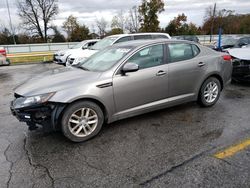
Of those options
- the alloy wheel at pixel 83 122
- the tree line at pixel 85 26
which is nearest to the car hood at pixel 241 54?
the alloy wheel at pixel 83 122

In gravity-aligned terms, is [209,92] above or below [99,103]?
below

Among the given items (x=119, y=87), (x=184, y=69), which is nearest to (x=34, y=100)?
(x=119, y=87)

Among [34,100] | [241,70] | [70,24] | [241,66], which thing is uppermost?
[70,24]

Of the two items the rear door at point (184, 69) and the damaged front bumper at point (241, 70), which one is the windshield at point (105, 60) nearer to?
the rear door at point (184, 69)

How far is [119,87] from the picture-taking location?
144 inches

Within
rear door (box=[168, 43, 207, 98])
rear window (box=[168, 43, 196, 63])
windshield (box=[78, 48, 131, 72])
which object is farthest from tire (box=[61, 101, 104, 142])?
rear window (box=[168, 43, 196, 63])

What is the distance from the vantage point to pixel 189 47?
181 inches

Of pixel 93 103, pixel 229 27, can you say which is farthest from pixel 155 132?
pixel 229 27

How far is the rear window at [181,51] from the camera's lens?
14.1 feet

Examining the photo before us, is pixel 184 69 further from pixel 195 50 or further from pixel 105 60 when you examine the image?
pixel 105 60

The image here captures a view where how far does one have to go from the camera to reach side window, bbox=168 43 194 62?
14.1 feet

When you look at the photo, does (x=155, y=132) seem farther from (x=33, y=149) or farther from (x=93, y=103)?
(x=33, y=149)

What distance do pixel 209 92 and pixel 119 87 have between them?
2.31 meters

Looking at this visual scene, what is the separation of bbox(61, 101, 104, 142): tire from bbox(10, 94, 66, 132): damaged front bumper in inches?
4.2
